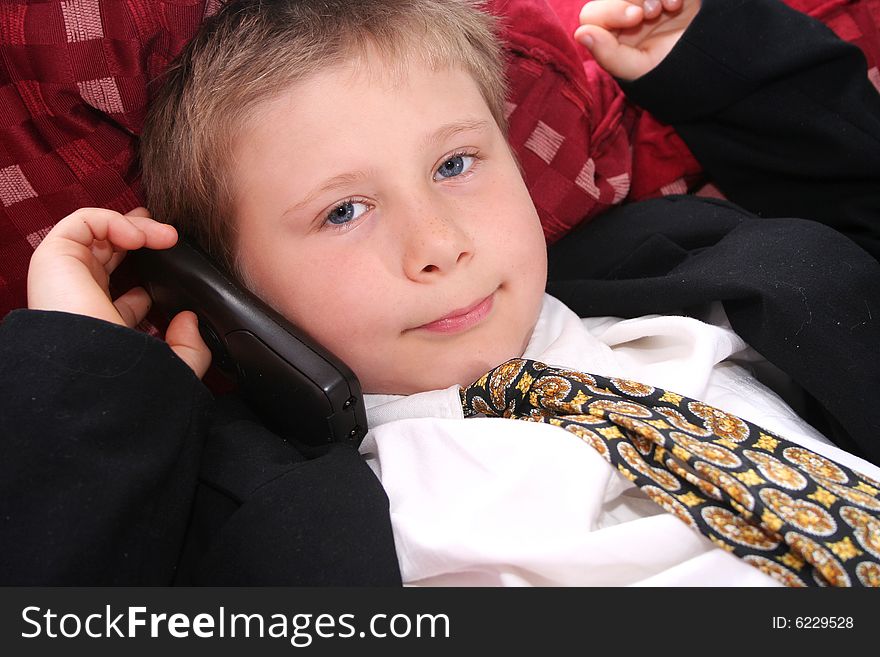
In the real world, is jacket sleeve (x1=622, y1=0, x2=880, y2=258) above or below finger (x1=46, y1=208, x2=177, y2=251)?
above

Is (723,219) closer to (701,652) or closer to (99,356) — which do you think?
(701,652)

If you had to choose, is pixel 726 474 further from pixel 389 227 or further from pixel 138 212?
pixel 138 212

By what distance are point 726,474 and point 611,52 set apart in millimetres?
866

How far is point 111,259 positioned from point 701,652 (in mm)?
873

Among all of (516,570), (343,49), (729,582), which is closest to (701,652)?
(729,582)

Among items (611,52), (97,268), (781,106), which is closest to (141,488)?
(97,268)

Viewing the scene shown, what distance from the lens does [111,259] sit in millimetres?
1157

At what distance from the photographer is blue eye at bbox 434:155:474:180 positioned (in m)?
1.09

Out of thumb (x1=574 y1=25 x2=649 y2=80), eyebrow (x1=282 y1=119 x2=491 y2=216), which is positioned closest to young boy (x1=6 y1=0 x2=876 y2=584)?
eyebrow (x1=282 y1=119 x2=491 y2=216)

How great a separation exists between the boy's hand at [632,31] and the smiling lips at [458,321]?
65 centimetres

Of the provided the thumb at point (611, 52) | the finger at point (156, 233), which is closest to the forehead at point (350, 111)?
the finger at point (156, 233)

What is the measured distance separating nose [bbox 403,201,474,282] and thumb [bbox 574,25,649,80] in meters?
0.64

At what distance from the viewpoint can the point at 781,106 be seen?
1.43m

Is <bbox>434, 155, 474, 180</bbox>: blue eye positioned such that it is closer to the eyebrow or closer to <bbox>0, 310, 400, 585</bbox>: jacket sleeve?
the eyebrow
